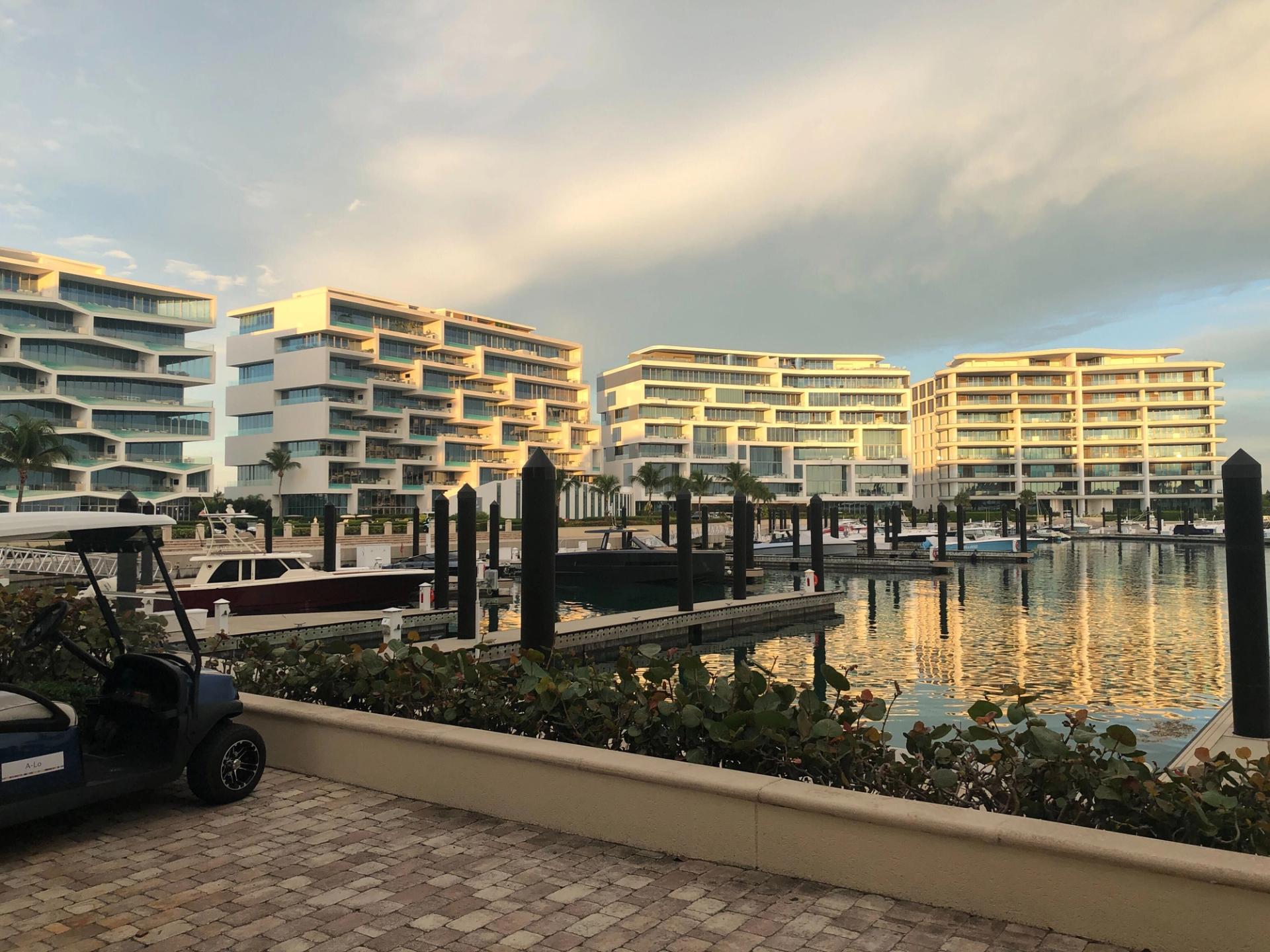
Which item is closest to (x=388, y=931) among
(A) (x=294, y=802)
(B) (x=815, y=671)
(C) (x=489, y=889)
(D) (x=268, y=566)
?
(C) (x=489, y=889)

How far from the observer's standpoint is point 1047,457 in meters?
121

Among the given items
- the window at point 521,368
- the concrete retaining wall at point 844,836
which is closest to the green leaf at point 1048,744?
the concrete retaining wall at point 844,836

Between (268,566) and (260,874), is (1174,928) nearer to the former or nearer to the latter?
(260,874)

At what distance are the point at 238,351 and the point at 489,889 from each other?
8843cm

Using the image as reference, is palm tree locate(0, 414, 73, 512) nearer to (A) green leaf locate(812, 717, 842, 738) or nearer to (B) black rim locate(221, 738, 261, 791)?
(B) black rim locate(221, 738, 261, 791)

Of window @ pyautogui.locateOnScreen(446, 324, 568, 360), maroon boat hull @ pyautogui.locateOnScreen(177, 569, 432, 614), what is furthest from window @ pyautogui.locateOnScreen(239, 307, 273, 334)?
maroon boat hull @ pyautogui.locateOnScreen(177, 569, 432, 614)

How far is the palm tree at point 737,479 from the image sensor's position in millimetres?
99188

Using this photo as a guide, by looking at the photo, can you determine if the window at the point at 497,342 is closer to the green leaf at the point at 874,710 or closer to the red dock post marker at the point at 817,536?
the red dock post marker at the point at 817,536

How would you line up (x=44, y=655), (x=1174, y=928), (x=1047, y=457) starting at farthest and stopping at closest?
(x=1047, y=457), (x=44, y=655), (x=1174, y=928)

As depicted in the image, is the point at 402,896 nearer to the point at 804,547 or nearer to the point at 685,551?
the point at 685,551

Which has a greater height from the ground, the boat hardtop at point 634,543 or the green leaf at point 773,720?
the green leaf at point 773,720

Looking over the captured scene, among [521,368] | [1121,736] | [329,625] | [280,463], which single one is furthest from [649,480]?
[1121,736]

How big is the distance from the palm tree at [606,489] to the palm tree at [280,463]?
28623 millimetres

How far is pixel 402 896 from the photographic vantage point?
481 centimetres
